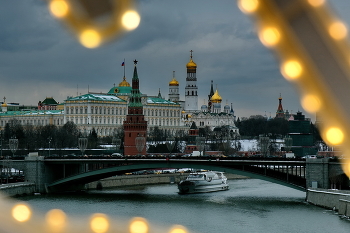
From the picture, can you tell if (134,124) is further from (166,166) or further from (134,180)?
(166,166)

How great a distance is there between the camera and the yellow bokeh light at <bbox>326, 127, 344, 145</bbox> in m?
1.16

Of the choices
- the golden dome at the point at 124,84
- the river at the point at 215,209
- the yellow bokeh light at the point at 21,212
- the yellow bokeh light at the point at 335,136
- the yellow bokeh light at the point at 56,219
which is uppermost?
the golden dome at the point at 124,84

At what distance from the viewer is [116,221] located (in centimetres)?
120

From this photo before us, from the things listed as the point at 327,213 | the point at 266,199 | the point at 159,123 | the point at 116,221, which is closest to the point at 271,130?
the point at 159,123

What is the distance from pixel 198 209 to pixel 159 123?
62741 millimetres

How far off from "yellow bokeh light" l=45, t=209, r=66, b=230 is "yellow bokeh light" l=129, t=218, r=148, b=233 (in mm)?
115

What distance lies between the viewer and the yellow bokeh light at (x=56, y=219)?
3.76ft

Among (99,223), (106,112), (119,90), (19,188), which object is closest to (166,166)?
(19,188)

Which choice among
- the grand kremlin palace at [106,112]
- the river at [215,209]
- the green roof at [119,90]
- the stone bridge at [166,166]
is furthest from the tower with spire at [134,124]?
the green roof at [119,90]

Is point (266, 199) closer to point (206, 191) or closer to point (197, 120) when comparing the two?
point (206, 191)

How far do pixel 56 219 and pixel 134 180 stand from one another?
38.2 metres

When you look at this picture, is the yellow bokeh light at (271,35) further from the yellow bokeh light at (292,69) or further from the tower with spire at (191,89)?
the tower with spire at (191,89)

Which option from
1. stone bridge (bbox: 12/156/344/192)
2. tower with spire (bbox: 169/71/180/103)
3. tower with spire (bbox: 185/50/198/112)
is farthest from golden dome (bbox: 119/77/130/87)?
stone bridge (bbox: 12/156/344/192)

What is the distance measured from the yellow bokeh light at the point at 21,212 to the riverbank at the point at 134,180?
33.9 meters
